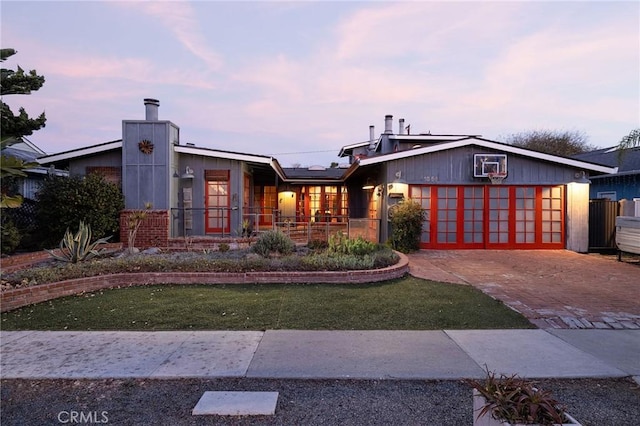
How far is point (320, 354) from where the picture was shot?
4.11m

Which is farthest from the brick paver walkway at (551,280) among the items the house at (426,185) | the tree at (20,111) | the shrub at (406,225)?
the tree at (20,111)

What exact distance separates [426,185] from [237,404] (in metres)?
11.2

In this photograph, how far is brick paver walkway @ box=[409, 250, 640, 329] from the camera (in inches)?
222

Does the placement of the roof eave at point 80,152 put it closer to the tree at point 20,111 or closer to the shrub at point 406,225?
the tree at point 20,111

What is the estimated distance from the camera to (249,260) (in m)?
8.18

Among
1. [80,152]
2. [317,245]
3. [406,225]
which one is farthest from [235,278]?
[80,152]

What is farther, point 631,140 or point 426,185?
point 426,185

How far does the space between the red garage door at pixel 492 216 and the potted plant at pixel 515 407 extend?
1114 cm

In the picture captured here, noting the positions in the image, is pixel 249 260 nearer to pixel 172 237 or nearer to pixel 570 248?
pixel 172 237

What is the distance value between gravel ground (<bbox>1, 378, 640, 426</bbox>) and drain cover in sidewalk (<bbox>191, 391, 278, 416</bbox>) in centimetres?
6

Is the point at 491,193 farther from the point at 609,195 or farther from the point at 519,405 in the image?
the point at 519,405

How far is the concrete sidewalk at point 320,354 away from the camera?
367cm

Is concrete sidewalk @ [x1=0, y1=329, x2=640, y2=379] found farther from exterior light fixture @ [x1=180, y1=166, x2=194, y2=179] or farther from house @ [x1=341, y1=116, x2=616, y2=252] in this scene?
exterior light fixture @ [x1=180, y1=166, x2=194, y2=179]

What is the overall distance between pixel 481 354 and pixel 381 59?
10.8 meters
